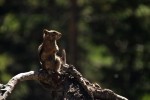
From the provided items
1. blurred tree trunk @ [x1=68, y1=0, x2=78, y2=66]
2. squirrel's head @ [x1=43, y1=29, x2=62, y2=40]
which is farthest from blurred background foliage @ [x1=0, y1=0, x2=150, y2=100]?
squirrel's head @ [x1=43, y1=29, x2=62, y2=40]

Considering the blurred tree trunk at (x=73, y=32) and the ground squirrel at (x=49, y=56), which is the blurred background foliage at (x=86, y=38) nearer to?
the blurred tree trunk at (x=73, y=32)

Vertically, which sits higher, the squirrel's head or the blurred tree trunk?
the blurred tree trunk

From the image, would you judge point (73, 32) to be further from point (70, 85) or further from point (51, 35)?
point (51, 35)

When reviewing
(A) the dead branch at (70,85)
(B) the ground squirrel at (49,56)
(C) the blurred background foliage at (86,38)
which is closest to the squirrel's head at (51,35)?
(B) the ground squirrel at (49,56)

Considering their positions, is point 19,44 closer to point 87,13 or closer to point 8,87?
point 87,13

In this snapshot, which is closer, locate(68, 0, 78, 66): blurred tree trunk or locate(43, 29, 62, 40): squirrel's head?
locate(43, 29, 62, 40): squirrel's head

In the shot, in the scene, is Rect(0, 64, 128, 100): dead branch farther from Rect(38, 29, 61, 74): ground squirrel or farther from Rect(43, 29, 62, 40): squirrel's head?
Rect(43, 29, 62, 40): squirrel's head

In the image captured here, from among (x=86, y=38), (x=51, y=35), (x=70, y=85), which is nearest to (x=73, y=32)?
(x=86, y=38)

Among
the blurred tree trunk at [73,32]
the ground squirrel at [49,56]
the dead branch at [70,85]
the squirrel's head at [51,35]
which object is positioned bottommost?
the dead branch at [70,85]

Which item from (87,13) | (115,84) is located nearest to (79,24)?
(87,13)
